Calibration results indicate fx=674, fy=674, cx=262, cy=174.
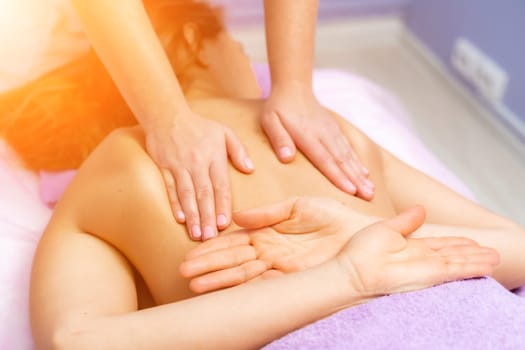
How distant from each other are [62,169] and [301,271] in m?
0.70

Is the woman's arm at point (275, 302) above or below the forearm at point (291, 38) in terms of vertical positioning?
below

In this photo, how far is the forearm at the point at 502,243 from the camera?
109cm

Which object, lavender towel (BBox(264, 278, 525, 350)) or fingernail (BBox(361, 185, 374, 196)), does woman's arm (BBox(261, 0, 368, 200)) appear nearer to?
fingernail (BBox(361, 185, 374, 196))

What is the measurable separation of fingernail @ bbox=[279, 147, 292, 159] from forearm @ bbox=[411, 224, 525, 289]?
0.25 m

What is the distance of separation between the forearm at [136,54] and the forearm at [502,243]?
48 centimetres

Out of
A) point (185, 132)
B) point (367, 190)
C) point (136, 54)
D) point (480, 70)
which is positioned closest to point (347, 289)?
point (367, 190)

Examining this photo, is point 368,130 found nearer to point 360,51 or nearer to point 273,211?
point 273,211

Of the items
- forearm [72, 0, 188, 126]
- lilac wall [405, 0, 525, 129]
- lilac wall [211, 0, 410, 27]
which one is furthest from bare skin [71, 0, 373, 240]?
lilac wall [211, 0, 410, 27]

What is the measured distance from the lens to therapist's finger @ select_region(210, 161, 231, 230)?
40.9 inches

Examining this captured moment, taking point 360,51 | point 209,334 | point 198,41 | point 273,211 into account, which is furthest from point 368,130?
A: point 360,51

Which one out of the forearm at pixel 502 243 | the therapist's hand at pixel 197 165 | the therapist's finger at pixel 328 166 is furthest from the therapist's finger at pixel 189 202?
the forearm at pixel 502 243

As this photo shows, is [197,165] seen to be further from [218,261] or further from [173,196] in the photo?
[218,261]

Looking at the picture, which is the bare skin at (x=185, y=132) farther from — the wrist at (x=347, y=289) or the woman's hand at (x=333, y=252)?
the wrist at (x=347, y=289)

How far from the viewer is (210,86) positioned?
1.38 meters
